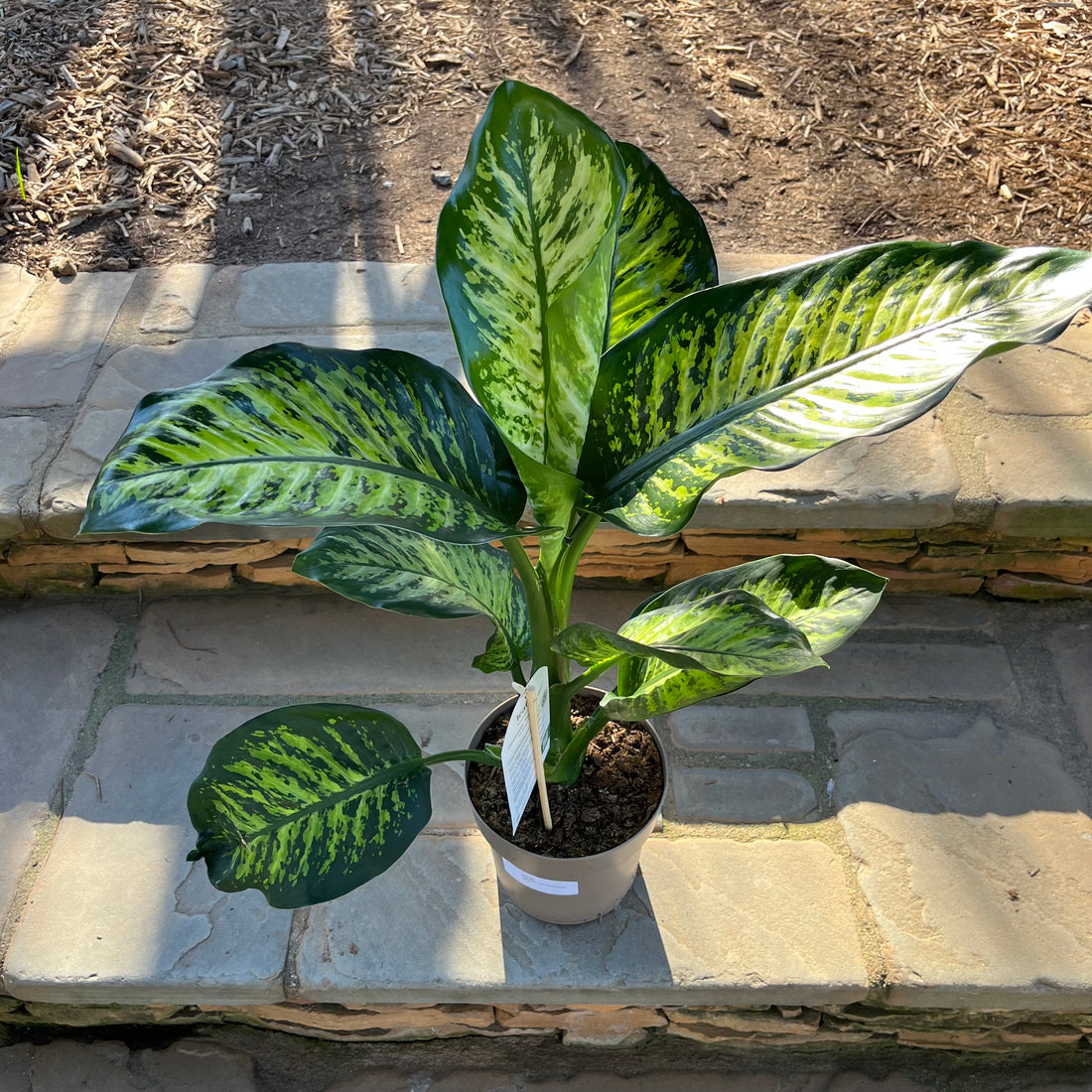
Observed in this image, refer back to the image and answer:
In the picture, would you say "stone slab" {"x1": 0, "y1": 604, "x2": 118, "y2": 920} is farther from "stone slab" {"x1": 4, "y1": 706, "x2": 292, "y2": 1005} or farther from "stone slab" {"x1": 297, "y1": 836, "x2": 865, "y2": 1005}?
"stone slab" {"x1": 297, "y1": 836, "x2": 865, "y2": 1005}

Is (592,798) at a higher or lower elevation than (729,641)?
lower

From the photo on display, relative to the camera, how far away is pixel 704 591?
123cm

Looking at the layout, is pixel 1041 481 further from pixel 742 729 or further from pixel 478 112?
pixel 478 112

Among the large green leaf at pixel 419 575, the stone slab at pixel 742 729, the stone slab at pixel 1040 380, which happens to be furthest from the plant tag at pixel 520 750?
the stone slab at pixel 1040 380

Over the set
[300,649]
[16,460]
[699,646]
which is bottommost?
[300,649]

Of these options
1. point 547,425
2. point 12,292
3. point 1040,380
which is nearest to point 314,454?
point 547,425

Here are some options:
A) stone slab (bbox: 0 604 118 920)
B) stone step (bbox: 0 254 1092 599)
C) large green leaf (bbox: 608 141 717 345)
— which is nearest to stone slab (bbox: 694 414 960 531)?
stone step (bbox: 0 254 1092 599)

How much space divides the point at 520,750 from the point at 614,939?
62 centimetres

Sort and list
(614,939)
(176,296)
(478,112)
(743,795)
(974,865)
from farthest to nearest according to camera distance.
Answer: (478,112), (176,296), (743,795), (974,865), (614,939)

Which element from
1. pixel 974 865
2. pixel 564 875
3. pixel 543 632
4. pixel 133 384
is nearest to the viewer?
pixel 543 632

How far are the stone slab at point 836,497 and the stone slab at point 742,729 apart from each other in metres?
0.35

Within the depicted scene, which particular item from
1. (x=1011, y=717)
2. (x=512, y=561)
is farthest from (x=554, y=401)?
(x=1011, y=717)

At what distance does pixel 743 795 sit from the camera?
6.00 ft

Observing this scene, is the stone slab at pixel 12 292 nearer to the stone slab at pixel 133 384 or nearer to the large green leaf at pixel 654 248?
the stone slab at pixel 133 384
